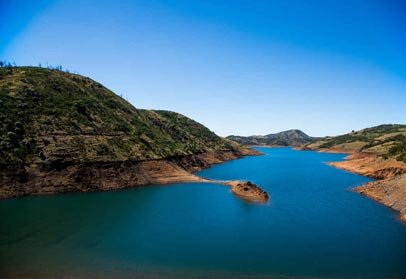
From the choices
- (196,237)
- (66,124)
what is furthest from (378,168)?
(66,124)

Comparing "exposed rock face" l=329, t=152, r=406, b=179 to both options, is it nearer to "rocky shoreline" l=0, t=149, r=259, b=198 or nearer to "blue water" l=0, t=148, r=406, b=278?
"blue water" l=0, t=148, r=406, b=278

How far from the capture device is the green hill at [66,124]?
244ft

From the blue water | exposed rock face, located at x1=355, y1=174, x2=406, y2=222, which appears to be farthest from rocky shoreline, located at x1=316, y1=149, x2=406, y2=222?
the blue water

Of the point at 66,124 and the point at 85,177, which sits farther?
the point at 66,124

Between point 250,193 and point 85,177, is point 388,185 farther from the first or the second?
point 85,177

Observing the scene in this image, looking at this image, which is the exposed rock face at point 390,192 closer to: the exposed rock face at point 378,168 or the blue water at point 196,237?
the blue water at point 196,237

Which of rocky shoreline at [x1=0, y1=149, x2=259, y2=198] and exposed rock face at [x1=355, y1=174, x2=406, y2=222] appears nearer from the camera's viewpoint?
exposed rock face at [x1=355, y1=174, x2=406, y2=222]

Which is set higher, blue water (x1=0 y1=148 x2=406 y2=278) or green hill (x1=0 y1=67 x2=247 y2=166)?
green hill (x1=0 y1=67 x2=247 y2=166)

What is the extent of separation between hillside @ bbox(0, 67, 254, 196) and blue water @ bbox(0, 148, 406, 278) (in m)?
8.36

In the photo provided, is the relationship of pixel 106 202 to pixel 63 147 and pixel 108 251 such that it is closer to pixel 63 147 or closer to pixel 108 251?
pixel 63 147

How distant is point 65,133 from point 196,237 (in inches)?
2065

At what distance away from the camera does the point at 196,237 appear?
42594 millimetres

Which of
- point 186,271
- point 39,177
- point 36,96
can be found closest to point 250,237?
point 186,271

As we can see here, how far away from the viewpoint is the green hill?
74.2 m
